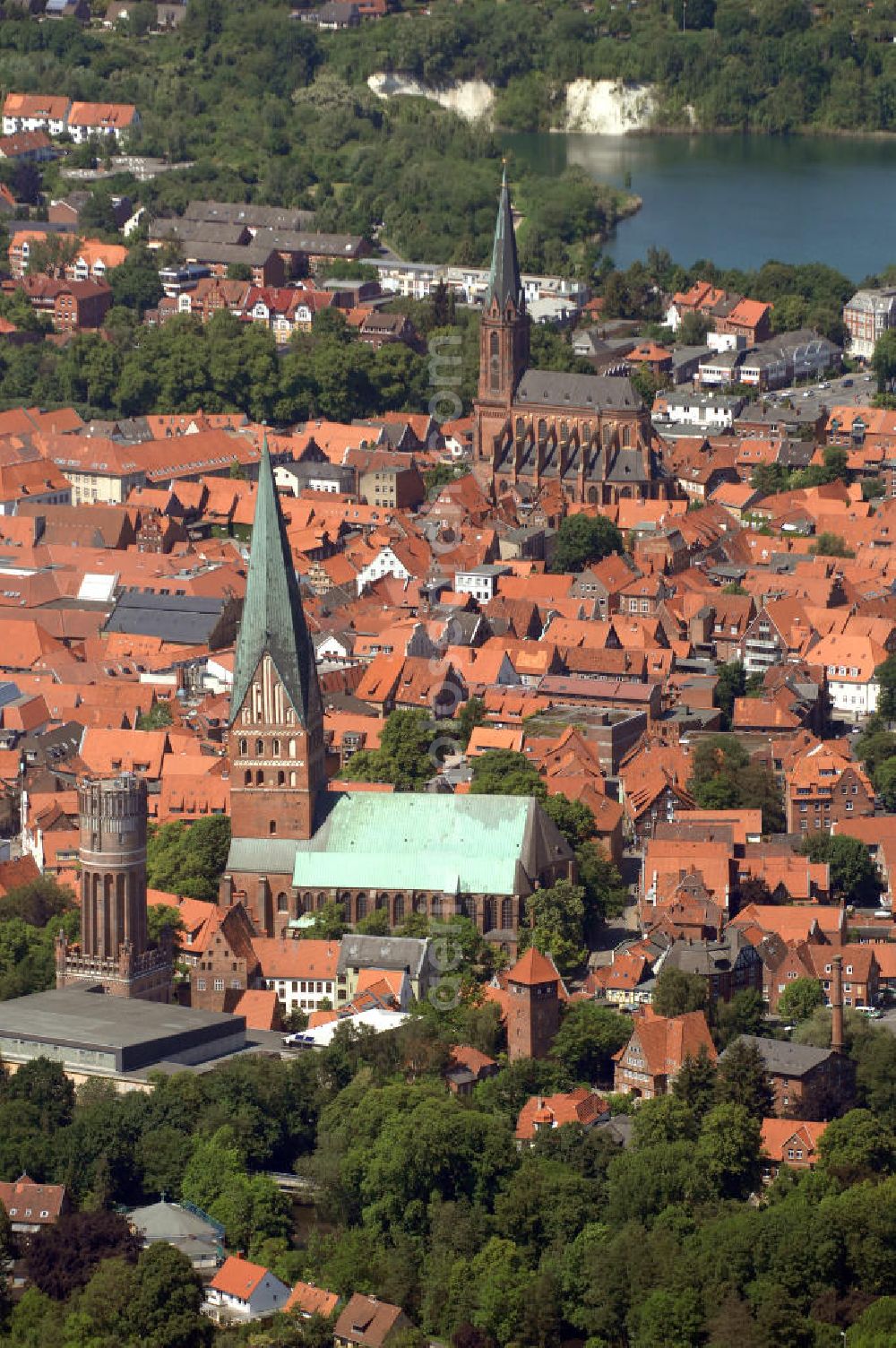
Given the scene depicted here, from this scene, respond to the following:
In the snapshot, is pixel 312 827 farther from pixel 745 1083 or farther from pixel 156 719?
pixel 156 719

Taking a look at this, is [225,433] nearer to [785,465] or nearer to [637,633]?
[785,465]

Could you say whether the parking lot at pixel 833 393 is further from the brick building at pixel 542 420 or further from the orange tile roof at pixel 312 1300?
the orange tile roof at pixel 312 1300

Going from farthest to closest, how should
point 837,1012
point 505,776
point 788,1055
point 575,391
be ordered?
point 575,391 → point 505,776 → point 837,1012 → point 788,1055

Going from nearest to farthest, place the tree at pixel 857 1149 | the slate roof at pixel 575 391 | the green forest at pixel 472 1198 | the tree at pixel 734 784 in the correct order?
the green forest at pixel 472 1198
the tree at pixel 857 1149
the tree at pixel 734 784
the slate roof at pixel 575 391

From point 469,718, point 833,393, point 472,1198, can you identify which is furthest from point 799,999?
point 833,393

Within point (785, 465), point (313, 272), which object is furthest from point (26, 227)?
point (785, 465)

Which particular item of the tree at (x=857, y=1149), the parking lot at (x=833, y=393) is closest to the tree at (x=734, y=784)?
the tree at (x=857, y=1149)
